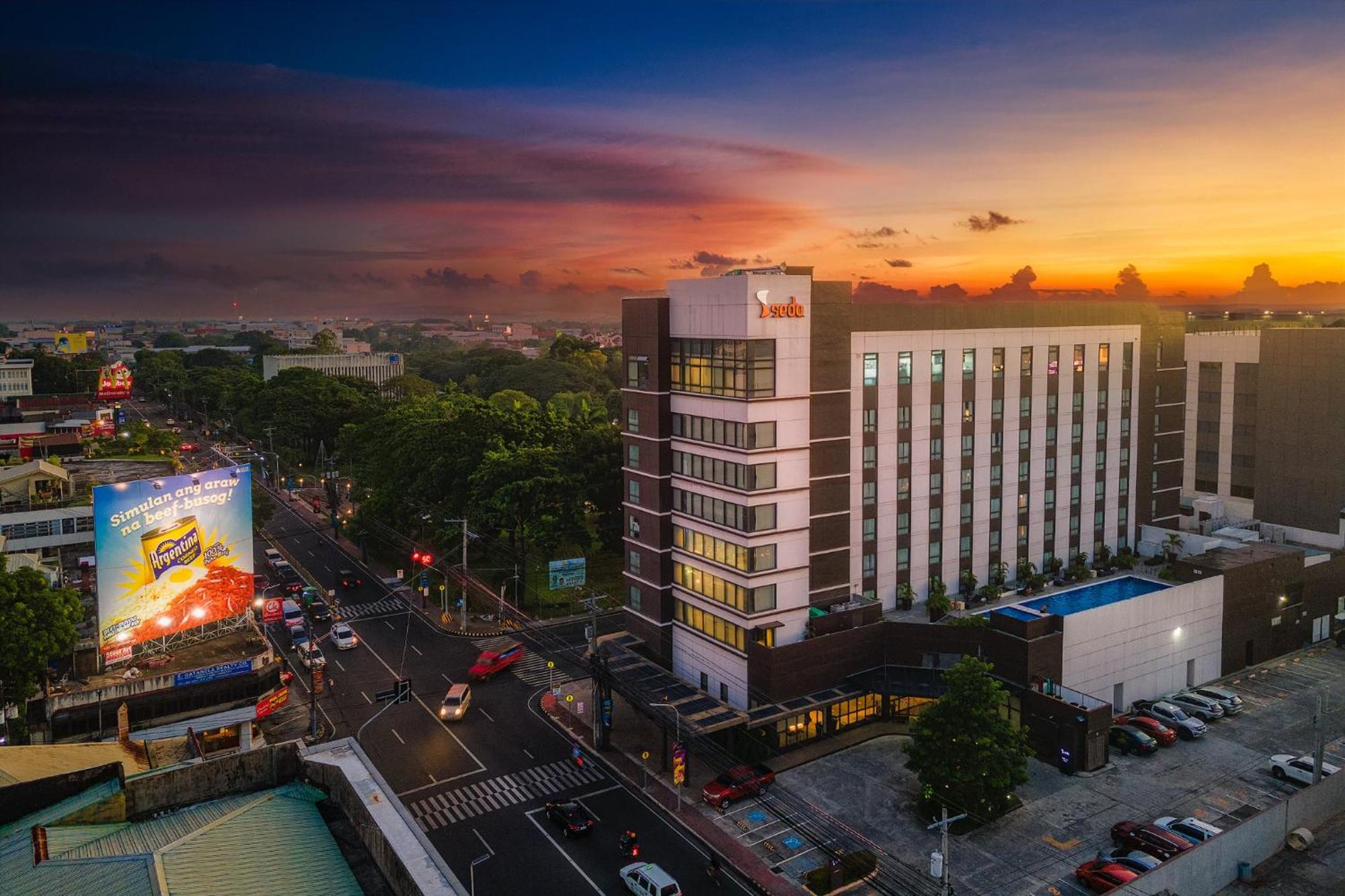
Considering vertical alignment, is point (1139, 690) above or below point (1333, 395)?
below

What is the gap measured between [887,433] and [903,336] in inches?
287

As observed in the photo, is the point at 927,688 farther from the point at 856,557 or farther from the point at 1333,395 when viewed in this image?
the point at 1333,395

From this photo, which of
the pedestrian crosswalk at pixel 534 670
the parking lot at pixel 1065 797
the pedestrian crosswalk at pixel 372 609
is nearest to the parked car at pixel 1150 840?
the parking lot at pixel 1065 797

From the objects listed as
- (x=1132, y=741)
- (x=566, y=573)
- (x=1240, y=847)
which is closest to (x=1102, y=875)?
(x=1132, y=741)

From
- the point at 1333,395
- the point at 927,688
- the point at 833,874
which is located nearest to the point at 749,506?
the point at 927,688

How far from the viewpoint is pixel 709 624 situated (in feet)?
204

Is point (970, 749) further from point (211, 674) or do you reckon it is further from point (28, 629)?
point (28, 629)

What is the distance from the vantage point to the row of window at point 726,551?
58.3 metres

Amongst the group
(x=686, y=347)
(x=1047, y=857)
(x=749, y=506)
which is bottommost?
(x=1047, y=857)

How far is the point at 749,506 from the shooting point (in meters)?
58.0

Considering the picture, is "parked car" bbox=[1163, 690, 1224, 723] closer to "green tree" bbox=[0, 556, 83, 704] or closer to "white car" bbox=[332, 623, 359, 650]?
"white car" bbox=[332, 623, 359, 650]

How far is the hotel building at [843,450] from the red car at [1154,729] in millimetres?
15802

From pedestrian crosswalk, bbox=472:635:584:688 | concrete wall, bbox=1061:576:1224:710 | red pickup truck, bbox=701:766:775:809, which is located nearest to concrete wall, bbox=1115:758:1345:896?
red pickup truck, bbox=701:766:775:809

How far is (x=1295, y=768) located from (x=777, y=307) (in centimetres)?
4142
